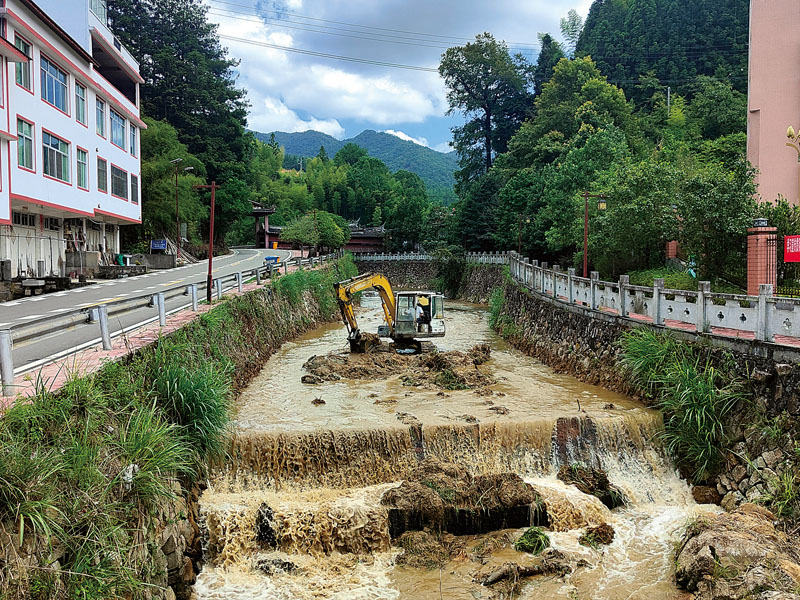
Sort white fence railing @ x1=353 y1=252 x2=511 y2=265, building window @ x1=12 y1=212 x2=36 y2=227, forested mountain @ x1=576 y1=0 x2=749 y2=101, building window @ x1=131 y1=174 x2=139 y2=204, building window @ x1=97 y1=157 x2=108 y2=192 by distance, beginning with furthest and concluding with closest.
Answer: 1. forested mountain @ x1=576 y1=0 x2=749 y2=101
2. white fence railing @ x1=353 y1=252 x2=511 y2=265
3. building window @ x1=131 y1=174 x2=139 y2=204
4. building window @ x1=97 y1=157 x2=108 y2=192
5. building window @ x1=12 y1=212 x2=36 y2=227

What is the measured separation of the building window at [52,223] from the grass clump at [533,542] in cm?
2919

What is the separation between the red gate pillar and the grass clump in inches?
415

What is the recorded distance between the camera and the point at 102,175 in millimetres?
32844

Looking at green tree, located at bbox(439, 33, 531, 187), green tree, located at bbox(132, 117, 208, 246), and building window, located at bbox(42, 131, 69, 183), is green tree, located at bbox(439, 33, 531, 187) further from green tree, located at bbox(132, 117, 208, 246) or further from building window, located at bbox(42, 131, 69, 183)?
building window, located at bbox(42, 131, 69, 183)

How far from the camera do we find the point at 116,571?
6516mm

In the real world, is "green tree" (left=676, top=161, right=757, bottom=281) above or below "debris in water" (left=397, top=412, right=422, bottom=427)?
above

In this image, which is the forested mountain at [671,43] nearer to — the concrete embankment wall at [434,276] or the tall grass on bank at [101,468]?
the concrete embankment wall at [434,276]

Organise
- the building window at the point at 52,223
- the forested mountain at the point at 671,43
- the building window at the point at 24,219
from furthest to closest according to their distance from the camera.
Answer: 1. the forested mountain at the point at 671,43
2. the building window at the point at 52,223
3. the building window at the point at 24,219

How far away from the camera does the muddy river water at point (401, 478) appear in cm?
889

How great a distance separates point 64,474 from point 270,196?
7824cm

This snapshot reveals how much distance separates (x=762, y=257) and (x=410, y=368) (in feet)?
35.6

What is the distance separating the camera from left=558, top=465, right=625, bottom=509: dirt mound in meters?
11.3

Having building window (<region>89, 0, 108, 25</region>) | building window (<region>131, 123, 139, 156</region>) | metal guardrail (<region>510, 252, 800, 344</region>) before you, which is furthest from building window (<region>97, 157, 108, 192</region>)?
metal guardrail (<region>510, 252, 800, 344</region>)

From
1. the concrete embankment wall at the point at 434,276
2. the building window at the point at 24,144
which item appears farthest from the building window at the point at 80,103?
the concrete embankment wall at the point at 434,276
